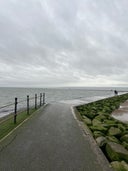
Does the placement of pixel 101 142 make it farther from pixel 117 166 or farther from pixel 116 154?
pixel 117 166

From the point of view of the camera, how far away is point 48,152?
18.1 ft

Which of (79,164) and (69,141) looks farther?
(69,141)

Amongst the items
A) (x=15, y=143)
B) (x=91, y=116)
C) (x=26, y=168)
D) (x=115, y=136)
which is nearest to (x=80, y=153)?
(x=26, y=168)

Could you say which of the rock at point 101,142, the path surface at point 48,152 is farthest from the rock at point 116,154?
the rock at point 101,142

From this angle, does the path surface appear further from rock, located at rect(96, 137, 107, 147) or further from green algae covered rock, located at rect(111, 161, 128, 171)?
rock, located at rect(96, 137, 107, 147)

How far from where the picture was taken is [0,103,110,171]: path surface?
15.0 feet

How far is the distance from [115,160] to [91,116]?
27.4 ft

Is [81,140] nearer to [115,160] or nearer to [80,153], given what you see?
[80,153]

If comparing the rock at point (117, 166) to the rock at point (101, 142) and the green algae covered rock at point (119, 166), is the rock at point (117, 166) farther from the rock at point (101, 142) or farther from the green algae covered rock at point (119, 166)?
the rock at point (101, 142)

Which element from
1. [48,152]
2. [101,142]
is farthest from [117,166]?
[101,142]

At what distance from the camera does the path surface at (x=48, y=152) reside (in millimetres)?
4586

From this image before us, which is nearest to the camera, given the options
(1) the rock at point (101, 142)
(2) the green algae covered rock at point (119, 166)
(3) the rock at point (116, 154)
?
(2) the green algae covered rock at point (119, 166)

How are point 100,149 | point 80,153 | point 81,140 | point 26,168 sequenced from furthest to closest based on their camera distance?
point 81,140
point 100,149
point 80,153
point 26,168

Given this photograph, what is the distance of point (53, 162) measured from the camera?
481cm
